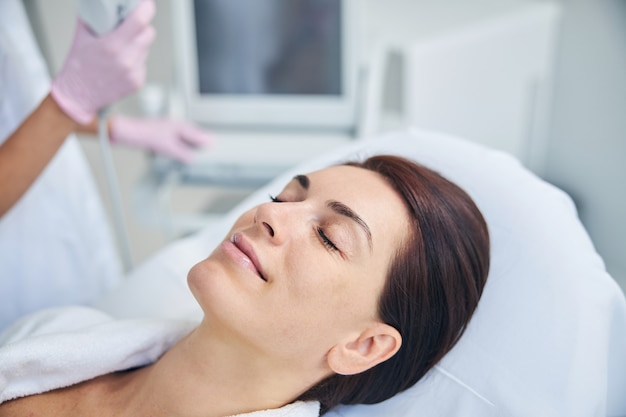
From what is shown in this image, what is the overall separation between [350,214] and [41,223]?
2.68ft

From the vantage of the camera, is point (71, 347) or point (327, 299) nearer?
point (327, 299)

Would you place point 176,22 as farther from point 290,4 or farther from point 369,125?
point 369,125

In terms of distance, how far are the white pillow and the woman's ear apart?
150 millimetres

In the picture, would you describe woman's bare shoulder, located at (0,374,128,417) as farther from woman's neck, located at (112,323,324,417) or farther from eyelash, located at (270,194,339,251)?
eyelash, located at (270,194,339,251)

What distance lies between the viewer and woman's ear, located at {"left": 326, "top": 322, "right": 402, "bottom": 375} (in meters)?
0.76

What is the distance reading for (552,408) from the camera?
79 centimetres

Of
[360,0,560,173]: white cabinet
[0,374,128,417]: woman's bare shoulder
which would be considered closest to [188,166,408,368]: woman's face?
A: [0,374,128,417]: woman's bare shoulder

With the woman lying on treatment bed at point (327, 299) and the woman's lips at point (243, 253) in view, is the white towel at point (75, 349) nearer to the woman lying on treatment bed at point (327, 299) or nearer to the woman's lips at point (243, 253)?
the woman lying on treatment bed at point (327, 299)

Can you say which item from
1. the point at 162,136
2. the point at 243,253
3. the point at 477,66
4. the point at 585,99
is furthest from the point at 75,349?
the point at 585,99

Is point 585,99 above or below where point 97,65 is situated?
below

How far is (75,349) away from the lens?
87 centimetres

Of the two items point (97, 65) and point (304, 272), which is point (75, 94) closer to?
point (97, 65)

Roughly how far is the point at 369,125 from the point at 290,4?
0.39 m

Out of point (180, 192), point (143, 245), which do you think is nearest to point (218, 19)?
point (180, 192)
